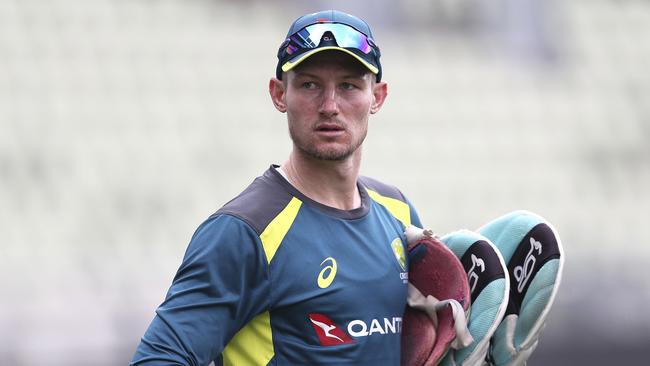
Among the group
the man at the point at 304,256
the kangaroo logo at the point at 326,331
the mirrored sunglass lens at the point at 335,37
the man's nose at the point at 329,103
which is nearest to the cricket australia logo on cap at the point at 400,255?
the man at the point at 304,256

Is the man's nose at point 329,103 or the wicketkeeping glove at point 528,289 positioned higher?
the man's nose at point 329,103

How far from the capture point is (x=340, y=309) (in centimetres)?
291

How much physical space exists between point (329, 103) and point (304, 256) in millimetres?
389

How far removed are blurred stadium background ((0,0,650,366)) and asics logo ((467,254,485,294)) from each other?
5.41m

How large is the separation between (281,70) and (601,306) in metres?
7.78

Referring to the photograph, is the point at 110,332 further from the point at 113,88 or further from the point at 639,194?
the point at 639,194

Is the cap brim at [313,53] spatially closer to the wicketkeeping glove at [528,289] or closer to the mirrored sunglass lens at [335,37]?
the mirrored sunglass lens at [335,37]

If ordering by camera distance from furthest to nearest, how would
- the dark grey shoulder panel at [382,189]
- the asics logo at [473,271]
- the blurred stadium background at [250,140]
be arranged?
the blurred stadium background at [250,140], the dark grey shoulder panel at [382,189], the asics logo at [473,271]

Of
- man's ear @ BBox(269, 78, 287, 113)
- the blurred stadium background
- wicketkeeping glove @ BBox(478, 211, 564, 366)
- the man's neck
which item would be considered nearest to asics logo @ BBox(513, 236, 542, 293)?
wicketkeeping glove @ BBox(478, 211, 564, 366)

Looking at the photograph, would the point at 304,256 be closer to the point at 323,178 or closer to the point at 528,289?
the point at 323,178

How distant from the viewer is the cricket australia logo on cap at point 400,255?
3138 mm

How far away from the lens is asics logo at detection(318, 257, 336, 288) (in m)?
2.90

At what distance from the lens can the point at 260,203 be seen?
293 centimetres

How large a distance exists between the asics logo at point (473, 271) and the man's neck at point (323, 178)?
1.30 ft
